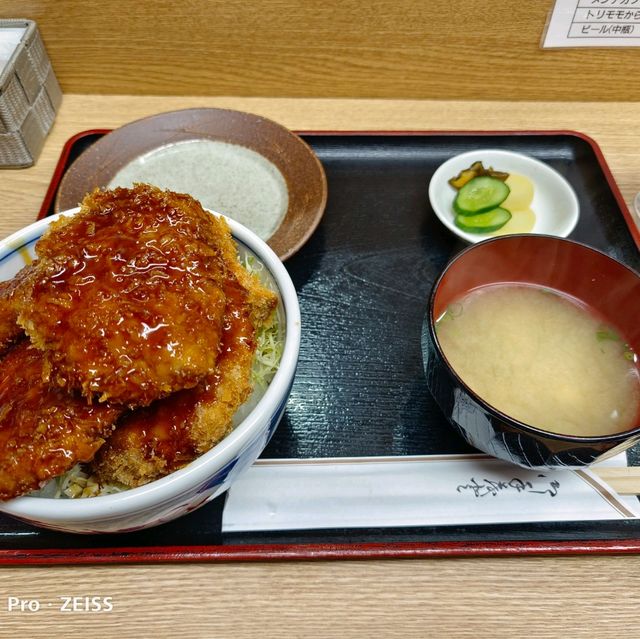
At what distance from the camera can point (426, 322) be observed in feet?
4.04

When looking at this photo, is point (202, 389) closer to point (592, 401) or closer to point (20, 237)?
point (20, 237)

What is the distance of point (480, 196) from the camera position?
184 cm

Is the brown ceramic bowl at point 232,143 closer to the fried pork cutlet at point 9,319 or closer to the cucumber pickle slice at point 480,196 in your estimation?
the cucumber pickle slice at point 480,196

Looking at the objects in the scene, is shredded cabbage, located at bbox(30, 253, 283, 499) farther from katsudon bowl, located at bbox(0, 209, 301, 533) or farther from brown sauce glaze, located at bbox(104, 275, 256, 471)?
brown sauce glaze, located at bbox(104, 275, 256, 471)

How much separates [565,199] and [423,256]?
0.55 metres

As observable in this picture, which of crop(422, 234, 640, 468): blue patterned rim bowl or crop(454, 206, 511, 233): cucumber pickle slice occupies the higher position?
crop(422, 234, 640, 468): blue patterned rim bowl

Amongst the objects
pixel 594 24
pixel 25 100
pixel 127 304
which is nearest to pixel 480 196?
pixel 594 24

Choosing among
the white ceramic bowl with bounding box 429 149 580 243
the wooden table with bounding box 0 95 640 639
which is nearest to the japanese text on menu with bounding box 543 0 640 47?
the white ceramic bowl with bounding box 429 149 580 243

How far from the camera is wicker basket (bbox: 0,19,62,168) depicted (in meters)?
1.86

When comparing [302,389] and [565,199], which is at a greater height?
[565,199]

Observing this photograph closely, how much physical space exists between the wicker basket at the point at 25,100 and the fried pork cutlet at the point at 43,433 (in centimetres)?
128

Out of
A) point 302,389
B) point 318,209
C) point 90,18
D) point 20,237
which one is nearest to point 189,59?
point 90,18

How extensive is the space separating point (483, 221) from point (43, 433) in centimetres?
142

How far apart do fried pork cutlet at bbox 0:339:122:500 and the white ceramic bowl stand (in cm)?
125
